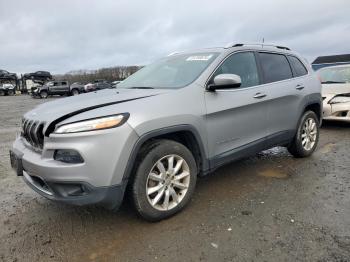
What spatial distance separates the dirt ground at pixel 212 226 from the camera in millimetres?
2691

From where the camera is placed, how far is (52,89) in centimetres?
3488

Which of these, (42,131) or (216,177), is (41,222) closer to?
(42,131)

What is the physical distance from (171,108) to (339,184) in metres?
2.48

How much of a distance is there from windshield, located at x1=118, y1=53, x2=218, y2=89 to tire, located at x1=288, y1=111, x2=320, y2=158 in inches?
81.0

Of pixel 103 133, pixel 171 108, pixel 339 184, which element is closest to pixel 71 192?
pixel 103 133

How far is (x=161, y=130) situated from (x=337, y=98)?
5990 millimetres

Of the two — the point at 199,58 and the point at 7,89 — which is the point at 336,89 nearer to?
the point at 199,58

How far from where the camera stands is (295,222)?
3.12m

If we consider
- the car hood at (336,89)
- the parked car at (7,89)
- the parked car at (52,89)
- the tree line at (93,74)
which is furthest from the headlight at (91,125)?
the tree line at (93,74)

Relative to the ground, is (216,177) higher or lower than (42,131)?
lower

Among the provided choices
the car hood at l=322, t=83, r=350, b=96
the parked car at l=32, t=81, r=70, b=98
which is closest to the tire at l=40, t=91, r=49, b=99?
the parked car at l=32, t=81, r=70, b=98

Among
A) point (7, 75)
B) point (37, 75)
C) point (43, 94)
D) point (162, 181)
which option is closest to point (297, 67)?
point (162, 181)

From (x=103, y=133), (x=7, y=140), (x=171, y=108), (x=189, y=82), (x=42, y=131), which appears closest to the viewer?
(x=103, y=133)

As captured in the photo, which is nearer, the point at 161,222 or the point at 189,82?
the point at 161,222
